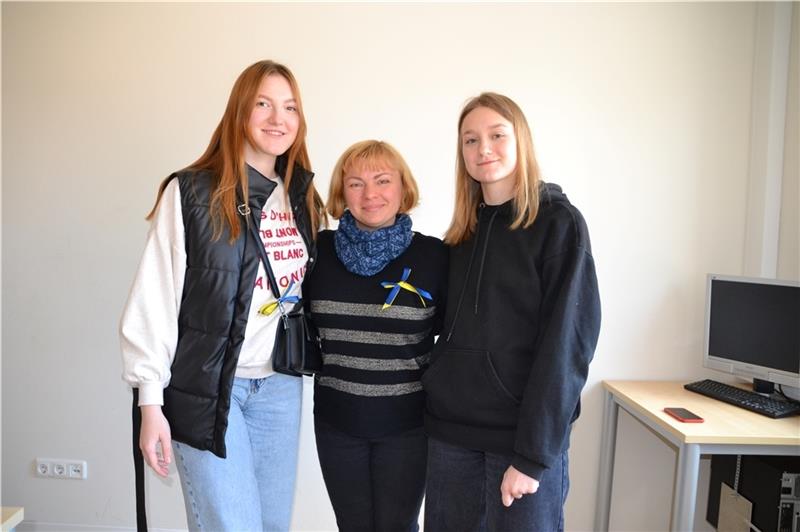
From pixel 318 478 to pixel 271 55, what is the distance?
202cm

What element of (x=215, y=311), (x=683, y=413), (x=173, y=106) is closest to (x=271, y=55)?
(x=173, y=106)

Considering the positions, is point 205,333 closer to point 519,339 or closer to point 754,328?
point 519,339

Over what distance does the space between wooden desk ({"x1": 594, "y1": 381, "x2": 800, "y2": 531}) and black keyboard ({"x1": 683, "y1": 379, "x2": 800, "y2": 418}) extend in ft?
0.07

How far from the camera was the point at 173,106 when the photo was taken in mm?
2275

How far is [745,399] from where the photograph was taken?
1956 millimetres

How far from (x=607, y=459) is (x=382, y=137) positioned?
182 cm

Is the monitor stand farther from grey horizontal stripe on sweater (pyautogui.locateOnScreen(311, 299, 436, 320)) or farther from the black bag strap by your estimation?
the black bag strap

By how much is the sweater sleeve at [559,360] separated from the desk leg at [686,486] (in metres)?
0.80

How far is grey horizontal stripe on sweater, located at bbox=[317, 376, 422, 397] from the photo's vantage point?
4.38 feet

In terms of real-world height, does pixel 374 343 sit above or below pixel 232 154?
below

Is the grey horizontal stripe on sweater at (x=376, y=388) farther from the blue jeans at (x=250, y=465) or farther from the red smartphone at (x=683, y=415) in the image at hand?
the red smartphone at (x=683, y=415)

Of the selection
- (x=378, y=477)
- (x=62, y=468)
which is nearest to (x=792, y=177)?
(x=378, y=477)

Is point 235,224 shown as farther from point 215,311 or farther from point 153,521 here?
point 153,521

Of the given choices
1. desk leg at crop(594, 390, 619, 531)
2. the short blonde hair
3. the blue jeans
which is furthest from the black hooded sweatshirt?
desk leg at crop(594, 390, 619, 531)
